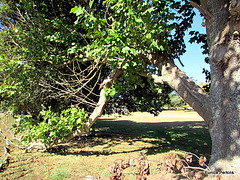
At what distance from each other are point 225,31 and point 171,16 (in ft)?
3.86

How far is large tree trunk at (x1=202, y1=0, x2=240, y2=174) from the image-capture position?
269 cm

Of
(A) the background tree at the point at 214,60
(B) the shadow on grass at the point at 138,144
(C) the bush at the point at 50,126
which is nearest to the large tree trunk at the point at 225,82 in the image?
(A) the background tree at the point at 214,60

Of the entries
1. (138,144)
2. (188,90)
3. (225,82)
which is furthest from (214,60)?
(138,144)

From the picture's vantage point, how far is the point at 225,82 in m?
2.99

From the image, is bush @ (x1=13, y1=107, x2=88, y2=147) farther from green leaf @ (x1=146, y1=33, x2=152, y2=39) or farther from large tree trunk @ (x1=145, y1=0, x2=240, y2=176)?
large tree trunk @ (x1=145, y1=0, x2=240, y2=176)

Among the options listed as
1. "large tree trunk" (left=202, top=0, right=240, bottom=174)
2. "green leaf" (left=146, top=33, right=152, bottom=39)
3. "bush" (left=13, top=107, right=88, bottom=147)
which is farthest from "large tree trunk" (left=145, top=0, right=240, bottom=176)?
"bush" (left=13, top=107, right=88, bottom=147)

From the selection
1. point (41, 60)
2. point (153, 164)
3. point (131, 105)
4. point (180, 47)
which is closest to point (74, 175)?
point (153, 164)

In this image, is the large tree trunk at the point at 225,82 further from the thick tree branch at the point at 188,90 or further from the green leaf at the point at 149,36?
the green leaf at the point at 149,36

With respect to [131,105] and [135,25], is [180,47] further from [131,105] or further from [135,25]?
[131,105]

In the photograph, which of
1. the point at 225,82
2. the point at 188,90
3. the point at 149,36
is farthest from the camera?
the point at 188,90

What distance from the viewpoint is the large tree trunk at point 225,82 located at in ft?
8.82

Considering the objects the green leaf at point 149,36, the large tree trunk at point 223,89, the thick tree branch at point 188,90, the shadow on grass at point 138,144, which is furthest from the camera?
the shadow on grass at point 138,144

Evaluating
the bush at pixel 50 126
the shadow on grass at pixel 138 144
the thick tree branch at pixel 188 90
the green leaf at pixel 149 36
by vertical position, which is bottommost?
the shadow on grass at pixel 138 144

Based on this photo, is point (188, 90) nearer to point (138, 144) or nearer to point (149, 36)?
point (149, 36)
